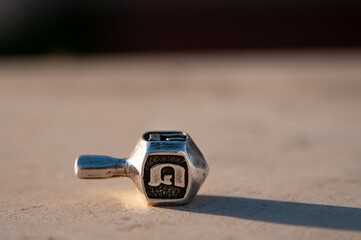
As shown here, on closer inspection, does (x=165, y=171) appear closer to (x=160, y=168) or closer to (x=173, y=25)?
(x=160, y=168)

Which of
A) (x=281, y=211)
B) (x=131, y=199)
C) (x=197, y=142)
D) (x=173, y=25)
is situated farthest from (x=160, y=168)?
(x=173, y=25)

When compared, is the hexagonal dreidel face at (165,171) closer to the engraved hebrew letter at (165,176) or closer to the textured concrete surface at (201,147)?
the engraved hebrew letter at (165,176)

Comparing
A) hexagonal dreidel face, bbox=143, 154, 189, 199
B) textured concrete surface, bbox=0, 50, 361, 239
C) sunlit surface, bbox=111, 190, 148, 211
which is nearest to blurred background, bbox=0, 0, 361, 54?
textured concrete surface, bbox=0, 50, 361, 239

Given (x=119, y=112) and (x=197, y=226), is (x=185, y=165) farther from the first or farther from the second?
(x=119, y=112)

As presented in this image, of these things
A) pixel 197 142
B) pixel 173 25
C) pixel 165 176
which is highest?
pixel 173 25

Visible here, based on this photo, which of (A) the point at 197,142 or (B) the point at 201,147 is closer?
(B) the point at 201,147

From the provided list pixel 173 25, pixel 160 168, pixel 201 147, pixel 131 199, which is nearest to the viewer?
pixel 160 168
